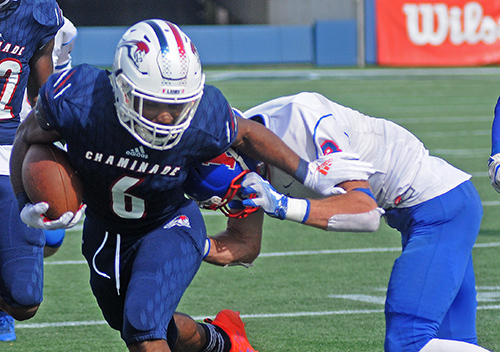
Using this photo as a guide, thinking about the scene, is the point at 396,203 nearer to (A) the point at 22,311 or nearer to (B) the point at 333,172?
(B) the point at 333,172

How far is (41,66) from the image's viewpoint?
13.3ft

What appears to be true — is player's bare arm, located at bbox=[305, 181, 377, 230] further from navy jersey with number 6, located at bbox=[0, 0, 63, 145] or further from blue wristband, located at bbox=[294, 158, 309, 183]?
navy jersey with number 6, located at bbox=[0, 0, 63, 145]

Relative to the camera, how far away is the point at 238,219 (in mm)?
3518

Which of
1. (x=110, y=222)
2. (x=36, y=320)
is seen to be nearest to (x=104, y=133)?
(x=110, y=222)

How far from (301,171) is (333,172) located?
138mm

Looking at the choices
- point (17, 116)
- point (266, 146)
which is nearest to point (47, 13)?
point (17, 116)

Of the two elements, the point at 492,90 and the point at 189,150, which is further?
the point at 492,90

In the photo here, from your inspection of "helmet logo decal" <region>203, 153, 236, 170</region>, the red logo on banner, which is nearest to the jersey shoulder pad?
"helmet logo decal" <region>203, 153, 236, 170</region>

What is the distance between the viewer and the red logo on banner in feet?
70.2

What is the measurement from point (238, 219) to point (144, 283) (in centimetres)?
81

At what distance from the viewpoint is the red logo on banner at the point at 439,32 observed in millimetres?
21406

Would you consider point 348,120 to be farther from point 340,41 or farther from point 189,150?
point 340,41

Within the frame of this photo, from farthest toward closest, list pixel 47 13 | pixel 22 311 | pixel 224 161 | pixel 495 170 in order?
pixel 47 13, pixel 22 311, pixel 495 170, pixel 224 161

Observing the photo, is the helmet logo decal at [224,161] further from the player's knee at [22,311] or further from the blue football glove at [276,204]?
the player's knee at [22,311]
